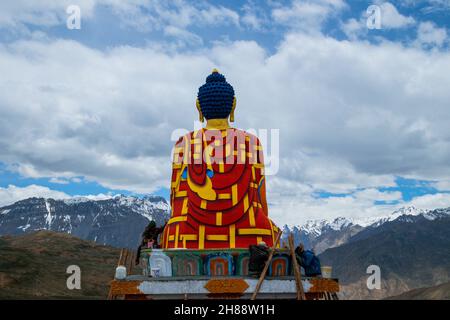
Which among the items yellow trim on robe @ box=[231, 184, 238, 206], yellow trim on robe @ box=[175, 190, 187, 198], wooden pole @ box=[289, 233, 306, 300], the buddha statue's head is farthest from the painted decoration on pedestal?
the buddha statue's head

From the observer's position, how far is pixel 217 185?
62.4ft

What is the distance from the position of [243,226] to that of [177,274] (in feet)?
9.14

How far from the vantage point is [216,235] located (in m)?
18.3

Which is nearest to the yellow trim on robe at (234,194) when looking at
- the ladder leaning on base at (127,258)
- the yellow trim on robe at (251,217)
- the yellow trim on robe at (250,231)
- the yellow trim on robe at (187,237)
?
the yellow trim on robe at (251,217)

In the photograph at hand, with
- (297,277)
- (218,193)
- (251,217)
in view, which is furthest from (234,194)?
(297,277)

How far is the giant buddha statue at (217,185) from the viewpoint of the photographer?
18.4 m

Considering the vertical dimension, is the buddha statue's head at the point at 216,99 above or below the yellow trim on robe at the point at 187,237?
above

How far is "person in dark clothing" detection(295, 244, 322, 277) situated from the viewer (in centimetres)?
1652

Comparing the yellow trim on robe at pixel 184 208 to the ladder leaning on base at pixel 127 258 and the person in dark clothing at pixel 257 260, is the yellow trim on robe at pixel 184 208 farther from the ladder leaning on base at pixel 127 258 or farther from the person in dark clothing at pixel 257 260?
the person in dark clothing at pixel 257 260

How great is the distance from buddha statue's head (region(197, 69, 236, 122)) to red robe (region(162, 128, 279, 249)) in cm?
68

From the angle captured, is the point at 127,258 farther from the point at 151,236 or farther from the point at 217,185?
the point at 217,185

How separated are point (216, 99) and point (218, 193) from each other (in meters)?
3.43
